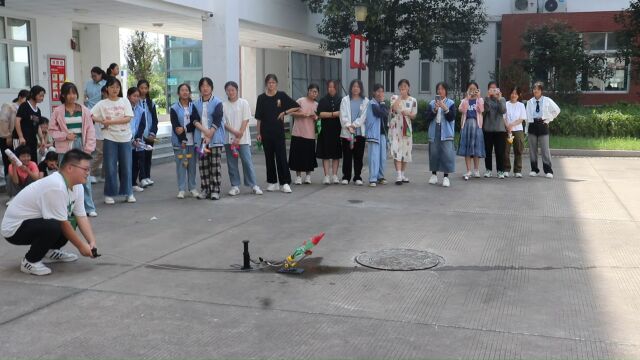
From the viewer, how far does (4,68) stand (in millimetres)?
13789

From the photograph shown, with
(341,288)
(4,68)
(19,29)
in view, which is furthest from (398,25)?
(341,288)

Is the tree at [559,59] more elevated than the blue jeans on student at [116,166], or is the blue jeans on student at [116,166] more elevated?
the tree at [559,59]

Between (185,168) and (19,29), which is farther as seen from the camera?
(19,29)

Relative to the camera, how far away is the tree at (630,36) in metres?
18.7

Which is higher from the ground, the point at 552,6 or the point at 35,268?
the point at 552,6

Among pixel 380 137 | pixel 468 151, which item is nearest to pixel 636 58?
pixel 468 151

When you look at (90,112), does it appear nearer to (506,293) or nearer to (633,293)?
(506,293)

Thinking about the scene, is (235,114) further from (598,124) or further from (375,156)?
(598,124)

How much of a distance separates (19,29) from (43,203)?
407 inches

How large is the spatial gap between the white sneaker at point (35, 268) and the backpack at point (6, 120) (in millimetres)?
4817

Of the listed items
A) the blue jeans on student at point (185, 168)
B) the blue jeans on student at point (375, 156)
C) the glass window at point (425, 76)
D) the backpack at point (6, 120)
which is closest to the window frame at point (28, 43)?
the backpack at point (6, 120)

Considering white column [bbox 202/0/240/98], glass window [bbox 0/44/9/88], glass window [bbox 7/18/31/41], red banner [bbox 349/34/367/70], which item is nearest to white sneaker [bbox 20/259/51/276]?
red banner [bbox 349/34/367/70]

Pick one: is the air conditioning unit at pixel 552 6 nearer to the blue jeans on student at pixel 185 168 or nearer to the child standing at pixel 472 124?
the child standing at pixel 472 124

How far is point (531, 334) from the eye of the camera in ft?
14.1
